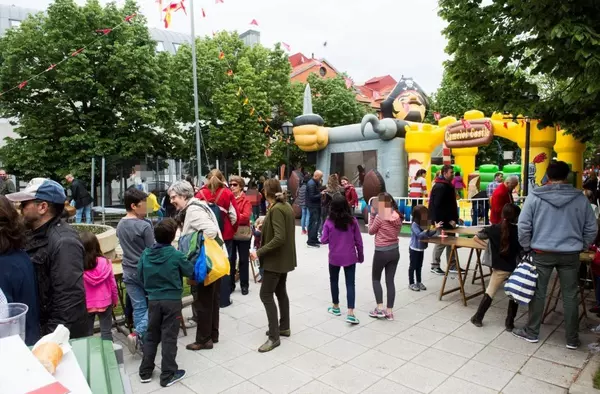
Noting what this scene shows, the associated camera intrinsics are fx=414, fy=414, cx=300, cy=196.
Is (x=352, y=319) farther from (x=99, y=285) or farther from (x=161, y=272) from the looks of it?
(x=99, y=285)

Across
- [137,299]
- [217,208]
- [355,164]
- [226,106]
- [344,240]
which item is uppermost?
[226,106]

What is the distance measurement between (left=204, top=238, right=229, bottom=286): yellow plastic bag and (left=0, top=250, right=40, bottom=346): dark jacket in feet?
6.47

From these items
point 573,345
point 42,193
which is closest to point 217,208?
point 42,193

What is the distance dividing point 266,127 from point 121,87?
857cm

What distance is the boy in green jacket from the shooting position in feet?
12.3

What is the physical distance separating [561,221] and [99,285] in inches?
182

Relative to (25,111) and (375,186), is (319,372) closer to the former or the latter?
(375,186)

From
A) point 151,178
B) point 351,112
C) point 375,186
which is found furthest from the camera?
point 351,112

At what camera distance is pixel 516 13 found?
379 centimetres

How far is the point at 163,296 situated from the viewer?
3.77 m

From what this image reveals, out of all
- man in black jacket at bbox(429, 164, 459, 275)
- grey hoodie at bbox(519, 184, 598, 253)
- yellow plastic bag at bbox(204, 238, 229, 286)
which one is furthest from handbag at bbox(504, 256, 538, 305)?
yellow plastic bag at bbox(204, 238, 229, 286)

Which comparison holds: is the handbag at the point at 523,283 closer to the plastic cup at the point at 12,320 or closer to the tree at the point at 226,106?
the plastic cup at the point at 12,320

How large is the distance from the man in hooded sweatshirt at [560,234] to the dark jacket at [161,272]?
3.60 meters

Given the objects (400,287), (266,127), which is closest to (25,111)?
(266,127)
